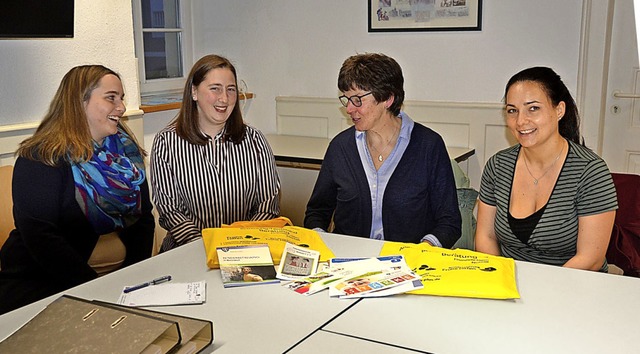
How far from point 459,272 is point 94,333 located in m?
0.88

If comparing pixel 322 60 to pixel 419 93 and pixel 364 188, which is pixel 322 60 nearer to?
pixel 419 93

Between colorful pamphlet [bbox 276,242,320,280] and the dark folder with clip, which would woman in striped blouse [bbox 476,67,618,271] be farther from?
the dark folder with clip

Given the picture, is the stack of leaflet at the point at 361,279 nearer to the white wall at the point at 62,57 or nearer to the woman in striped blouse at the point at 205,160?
the woman in striped blouse at the point at 205,160

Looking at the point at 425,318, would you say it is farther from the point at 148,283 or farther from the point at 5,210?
the point at 5,210

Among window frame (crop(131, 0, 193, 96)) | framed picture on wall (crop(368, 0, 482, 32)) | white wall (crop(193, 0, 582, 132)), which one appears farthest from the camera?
window frame (crop(131, 0, 193, 96))

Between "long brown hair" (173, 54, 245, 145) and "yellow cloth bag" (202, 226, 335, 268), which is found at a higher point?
"long brown hair" (173, 54, 245, 145)

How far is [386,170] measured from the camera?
2.29m

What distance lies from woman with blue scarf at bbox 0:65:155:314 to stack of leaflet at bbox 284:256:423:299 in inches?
37.4

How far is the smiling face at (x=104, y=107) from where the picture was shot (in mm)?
2256

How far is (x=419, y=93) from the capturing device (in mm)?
3783

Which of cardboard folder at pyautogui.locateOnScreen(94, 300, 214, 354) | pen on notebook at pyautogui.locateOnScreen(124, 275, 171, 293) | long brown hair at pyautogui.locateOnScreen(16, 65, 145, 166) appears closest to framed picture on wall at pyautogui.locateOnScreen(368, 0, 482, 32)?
long brown hair at pyautogui.locateOnScreen(16, 65, 145, 166)

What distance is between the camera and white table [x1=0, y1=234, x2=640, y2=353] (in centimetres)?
130

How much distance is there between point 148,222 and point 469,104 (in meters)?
1.99

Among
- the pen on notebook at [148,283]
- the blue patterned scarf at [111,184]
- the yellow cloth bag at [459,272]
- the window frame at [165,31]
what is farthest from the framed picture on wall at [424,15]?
the pen on notebook at [148,283]
